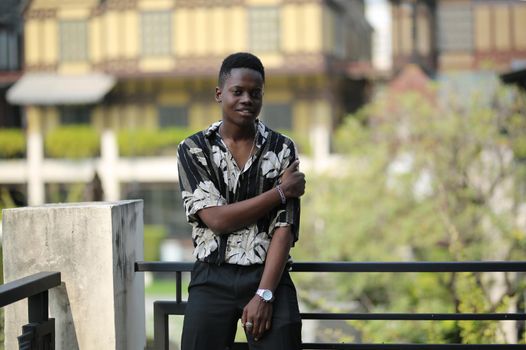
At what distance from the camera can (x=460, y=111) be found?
17.1m

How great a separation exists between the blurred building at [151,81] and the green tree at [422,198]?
9.96 m

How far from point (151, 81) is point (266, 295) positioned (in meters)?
27.0

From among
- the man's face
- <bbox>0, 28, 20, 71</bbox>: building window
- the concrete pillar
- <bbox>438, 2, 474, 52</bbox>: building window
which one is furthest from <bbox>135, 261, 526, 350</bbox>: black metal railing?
A: <bbox>0, 28, 20, 71</bbox>: building window

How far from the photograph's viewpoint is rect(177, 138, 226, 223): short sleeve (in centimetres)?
321

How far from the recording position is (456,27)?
30.1 metres

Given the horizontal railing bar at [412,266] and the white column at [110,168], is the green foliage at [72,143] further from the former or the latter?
the horizontal railing bar at [412,266]

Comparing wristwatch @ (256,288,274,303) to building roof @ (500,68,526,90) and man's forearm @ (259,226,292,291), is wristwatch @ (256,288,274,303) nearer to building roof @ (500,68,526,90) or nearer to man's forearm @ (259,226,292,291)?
man's forearm @ (259,226,292,291)

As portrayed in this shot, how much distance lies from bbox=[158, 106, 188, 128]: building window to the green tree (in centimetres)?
1196

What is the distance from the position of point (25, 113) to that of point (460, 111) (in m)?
18.4

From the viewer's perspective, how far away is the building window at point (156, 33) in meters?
28.8

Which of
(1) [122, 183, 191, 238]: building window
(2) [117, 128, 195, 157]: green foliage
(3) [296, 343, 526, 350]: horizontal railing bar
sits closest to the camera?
(3) [296, 343, 526, 350]: horizontal railing bar

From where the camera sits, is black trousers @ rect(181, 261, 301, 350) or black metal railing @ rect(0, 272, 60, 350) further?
black metal railing @ rect(0, 272, 60, 350)

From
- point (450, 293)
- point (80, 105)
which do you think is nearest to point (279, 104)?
point (80, 105)

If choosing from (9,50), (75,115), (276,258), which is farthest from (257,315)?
(9,50)
